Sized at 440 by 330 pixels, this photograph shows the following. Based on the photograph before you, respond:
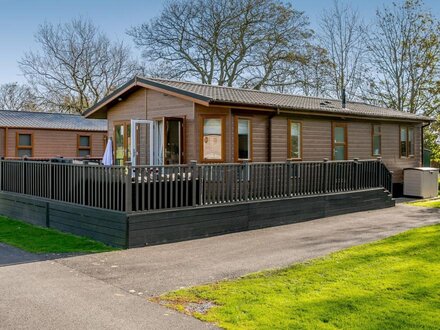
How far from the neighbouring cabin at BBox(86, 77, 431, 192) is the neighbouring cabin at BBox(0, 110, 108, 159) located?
20.0 ft

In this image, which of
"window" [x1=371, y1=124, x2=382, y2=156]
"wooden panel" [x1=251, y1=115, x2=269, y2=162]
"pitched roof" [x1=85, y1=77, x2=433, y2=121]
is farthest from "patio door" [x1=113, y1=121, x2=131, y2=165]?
"window" [x1=371, y1=124, x2=382, y2=156]

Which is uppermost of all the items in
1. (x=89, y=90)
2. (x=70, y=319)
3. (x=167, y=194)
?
(x=89, y=90)

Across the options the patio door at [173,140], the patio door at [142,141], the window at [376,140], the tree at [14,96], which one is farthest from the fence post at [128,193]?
the tree at [14,96]

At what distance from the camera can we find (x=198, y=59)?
91.7 feet

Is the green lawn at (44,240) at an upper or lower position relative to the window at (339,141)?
lower

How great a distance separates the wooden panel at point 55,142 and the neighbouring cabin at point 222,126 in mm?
6360

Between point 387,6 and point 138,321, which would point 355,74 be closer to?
point 387,6

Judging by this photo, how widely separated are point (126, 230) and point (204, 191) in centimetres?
190

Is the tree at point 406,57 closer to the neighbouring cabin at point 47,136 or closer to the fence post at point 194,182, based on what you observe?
the neighbouring cabin at point 47,136

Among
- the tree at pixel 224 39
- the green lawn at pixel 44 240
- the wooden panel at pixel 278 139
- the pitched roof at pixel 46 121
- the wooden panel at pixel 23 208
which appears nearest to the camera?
the green lawn at pixel 44 240

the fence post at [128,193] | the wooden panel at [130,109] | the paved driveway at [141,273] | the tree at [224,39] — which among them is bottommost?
the paved driveway at [141,273]

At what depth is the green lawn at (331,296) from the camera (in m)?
4.36

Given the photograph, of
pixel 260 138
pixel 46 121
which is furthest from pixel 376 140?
pixel 46 121

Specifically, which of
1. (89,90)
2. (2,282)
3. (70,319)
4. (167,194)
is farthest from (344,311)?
(89,90)
